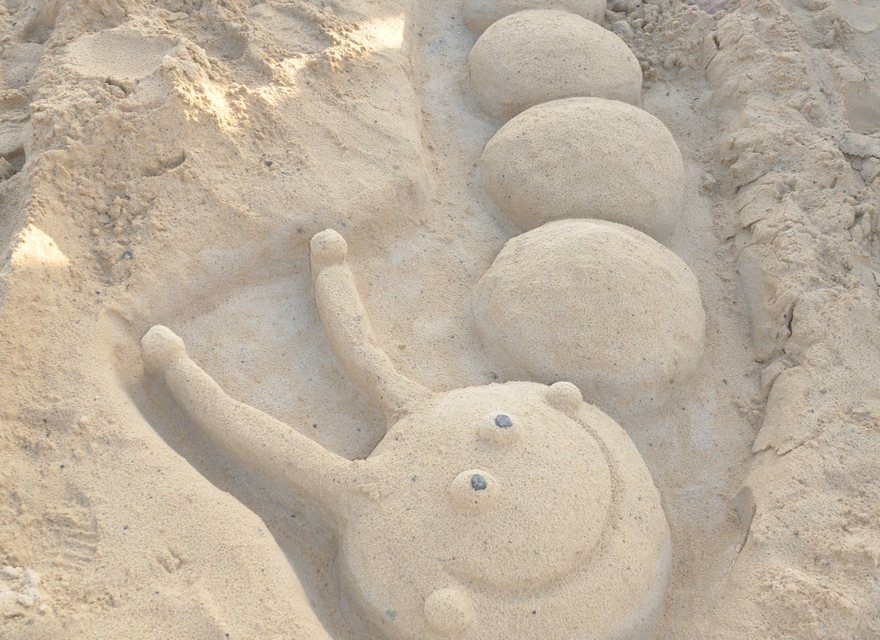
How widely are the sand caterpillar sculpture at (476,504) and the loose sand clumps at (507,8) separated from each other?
168 cm

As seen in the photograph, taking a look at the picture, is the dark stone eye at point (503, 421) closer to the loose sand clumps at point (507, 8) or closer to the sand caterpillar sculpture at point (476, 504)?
the sand caterpillar sculpture at point (476, 504)

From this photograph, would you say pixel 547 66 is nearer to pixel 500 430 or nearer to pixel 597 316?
pixel 597 316

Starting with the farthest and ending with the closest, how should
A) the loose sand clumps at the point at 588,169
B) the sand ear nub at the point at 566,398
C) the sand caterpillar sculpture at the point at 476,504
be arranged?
the loose sand clumps at the point at 588,169 → the sand ear nub at the point at 566,398 → the sand caterpillar sculpture at the point at 476,504

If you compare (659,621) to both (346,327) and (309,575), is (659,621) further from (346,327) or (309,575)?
(346,327)

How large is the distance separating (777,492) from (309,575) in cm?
100

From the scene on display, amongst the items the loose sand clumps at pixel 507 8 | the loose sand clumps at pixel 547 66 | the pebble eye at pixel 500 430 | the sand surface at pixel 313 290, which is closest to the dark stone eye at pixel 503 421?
the pebble eye at pixel 500 430

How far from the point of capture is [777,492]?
176 cm

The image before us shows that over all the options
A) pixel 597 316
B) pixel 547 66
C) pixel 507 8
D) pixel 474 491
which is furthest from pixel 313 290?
pixel 507 8

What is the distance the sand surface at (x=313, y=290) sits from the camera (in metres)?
1.58

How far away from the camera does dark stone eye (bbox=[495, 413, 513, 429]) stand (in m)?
1.66

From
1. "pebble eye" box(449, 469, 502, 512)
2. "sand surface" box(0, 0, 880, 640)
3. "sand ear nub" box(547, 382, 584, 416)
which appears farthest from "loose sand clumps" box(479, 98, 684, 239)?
"pebble eye" box(449, 469, 502, 512)

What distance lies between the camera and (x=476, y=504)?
156 cm

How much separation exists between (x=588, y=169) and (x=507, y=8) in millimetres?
996

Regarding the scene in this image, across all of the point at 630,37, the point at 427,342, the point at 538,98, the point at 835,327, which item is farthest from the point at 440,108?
the point at 835,327
